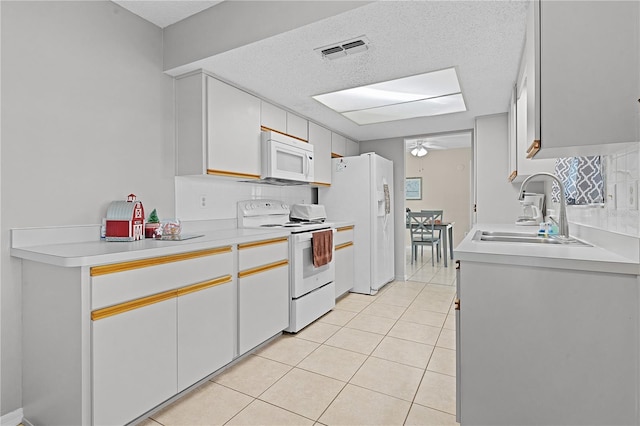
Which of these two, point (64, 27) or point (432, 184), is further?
point (432, 184)

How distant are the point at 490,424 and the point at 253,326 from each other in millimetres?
1588

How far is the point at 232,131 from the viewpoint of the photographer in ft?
8.66

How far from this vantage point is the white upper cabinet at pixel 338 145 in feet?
13.9

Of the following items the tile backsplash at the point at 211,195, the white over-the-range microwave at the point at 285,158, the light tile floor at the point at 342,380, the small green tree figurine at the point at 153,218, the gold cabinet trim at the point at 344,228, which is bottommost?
the light tile floor at the point at 342,380

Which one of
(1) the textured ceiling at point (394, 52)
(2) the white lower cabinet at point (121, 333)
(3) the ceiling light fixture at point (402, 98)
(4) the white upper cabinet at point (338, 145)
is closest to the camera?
(2) the white lower cabinet at point (121, 333)

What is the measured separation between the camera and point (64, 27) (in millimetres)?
1882

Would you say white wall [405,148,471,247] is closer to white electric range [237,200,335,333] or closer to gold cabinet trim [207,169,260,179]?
white electric range [237,200,335,333]

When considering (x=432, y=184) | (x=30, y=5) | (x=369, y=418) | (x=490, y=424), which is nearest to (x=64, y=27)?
(x=30, y=5)

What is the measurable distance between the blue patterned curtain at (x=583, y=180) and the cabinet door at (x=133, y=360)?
2259mm

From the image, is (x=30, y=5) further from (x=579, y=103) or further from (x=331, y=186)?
(x=331, y=186)

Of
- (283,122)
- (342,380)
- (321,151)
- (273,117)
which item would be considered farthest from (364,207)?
(342,380)

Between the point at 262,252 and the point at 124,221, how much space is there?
924mm

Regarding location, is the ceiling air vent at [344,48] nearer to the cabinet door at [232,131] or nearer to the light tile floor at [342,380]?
the cabinet door at [232,131]

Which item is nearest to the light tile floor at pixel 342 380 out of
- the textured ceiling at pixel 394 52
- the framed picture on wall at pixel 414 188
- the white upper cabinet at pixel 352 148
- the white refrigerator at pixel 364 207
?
the white refrigerator at pixel 364 207
